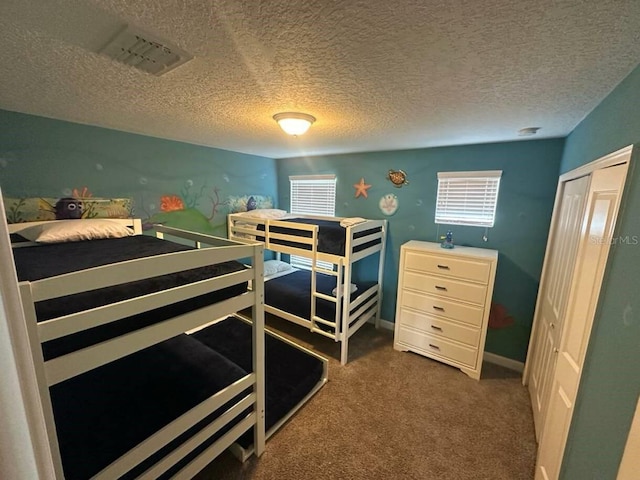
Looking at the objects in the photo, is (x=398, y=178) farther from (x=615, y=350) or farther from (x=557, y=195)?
(x=615, y=350)

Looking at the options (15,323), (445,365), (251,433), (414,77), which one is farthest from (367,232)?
(15,323)

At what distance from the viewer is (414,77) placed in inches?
47.1

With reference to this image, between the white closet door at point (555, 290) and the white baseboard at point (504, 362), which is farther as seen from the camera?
the white baseboard at point (504, 362)

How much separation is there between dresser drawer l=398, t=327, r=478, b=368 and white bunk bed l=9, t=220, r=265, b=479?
1.73 m

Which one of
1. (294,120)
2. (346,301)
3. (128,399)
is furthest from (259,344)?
(294,120)

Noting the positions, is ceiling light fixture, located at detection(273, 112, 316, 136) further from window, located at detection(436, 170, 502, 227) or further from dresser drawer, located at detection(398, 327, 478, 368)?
dresser drawer, located at detection(398, 327, 478, 368)

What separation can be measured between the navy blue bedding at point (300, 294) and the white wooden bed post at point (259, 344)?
3.68ft

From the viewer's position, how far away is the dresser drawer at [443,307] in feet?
7.80

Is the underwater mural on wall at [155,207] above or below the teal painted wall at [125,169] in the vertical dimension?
below

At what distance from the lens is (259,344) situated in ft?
5.03

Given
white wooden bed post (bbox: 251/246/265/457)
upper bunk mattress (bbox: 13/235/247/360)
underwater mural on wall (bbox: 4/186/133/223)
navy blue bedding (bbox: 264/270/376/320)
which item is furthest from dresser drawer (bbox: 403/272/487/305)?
underwater mural on wall (bbox: 4/186/133/223)

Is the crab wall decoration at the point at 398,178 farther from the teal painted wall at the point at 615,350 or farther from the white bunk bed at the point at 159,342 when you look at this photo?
the white bunk bed at the point at 159,342

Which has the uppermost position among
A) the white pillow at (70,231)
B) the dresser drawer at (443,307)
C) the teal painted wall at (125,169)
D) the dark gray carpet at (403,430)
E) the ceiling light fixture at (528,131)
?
the ceiling light fixture at (528,131)

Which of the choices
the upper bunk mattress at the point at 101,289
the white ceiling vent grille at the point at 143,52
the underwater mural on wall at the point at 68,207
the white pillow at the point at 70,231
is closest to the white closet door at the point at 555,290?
the upper bunk mattress at the point at 101,289
